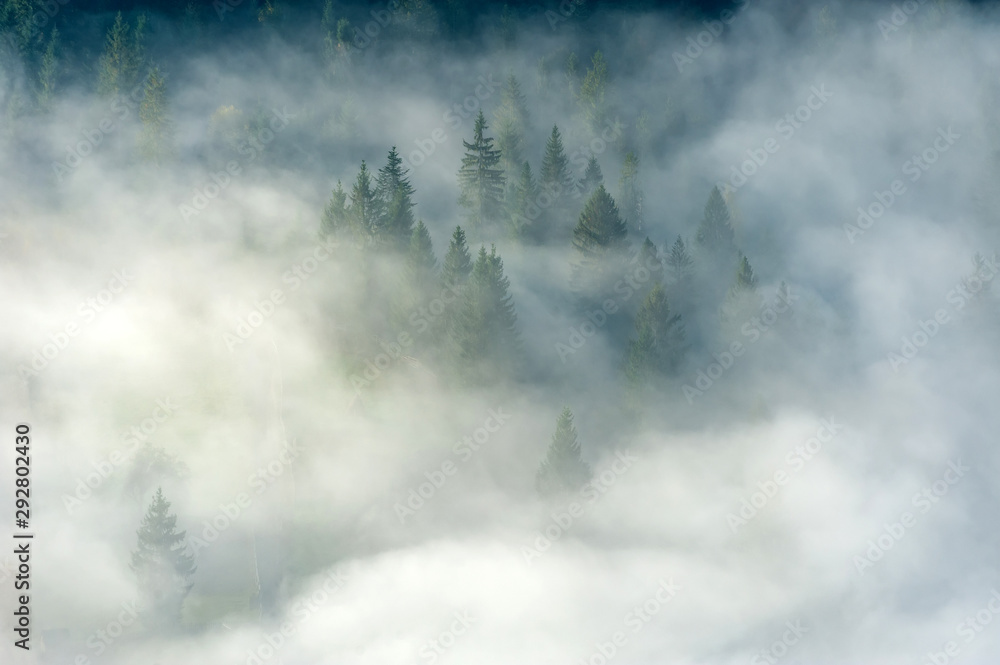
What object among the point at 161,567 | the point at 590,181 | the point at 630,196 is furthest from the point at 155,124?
the point at 161,567

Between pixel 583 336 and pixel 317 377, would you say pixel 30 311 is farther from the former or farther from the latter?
pixel 583 336

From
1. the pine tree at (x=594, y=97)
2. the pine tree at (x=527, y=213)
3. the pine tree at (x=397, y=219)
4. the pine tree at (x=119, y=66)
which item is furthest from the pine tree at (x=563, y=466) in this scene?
the pine tree at (x=119, y=66)

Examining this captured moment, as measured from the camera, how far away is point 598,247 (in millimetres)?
80000

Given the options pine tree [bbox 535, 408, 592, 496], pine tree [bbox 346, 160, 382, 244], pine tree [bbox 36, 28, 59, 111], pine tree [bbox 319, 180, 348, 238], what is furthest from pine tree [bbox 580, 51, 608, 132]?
pine tree [bbox 36, 28, 59, 111]

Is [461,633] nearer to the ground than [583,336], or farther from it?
nearer to the ground

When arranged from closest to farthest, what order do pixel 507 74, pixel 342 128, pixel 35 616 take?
pixel 35 616 < pixel 342 128 < pixel 507 74

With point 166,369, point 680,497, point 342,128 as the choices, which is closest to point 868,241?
point 680,497

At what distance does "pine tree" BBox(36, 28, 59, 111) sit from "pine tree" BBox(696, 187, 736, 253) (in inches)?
2178

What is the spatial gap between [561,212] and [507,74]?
100 ft

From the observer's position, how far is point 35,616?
7500cm

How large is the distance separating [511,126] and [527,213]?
1198 cm

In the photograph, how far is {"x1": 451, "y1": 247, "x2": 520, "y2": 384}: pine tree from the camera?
244ft

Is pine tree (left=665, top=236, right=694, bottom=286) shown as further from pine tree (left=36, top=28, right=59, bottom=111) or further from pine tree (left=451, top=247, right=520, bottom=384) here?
pine tree (left=36, top=28, right=59, bottom=111)

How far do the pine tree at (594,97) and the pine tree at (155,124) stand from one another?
34976 mm
